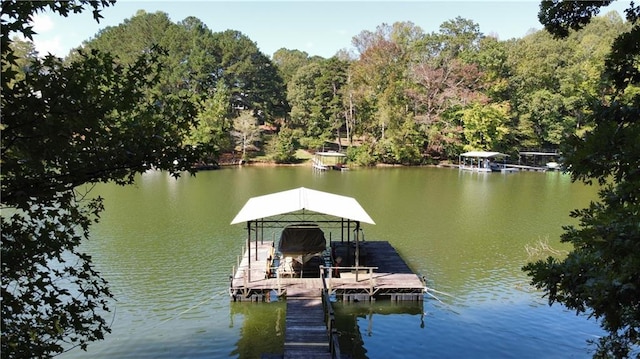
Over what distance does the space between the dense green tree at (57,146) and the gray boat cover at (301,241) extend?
30.5 ft

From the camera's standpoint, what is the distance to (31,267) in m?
4.00

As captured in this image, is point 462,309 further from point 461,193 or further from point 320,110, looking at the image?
point 320,110

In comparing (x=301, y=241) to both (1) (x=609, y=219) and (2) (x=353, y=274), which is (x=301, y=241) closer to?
(2) (x=353, y=274)

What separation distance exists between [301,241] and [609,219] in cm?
1037

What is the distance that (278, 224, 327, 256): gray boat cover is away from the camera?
44.6 feet

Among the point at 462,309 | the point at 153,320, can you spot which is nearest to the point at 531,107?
the point at 462,309

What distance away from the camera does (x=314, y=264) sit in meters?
14.5

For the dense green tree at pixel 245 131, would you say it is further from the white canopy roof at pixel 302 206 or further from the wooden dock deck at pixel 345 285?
the wooden dock deck at pixel 345 285

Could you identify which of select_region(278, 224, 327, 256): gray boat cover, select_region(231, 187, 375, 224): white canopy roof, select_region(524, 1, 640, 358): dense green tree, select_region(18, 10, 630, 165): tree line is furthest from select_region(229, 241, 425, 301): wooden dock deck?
select_region(18, 10, 630, 165): tree line

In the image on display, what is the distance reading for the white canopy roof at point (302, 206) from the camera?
12.7 m

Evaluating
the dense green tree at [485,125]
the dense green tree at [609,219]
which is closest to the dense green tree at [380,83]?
the dense green tree at [485,125]

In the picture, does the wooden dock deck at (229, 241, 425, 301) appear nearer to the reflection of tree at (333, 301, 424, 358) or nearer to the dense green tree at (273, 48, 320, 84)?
the reflection of tree at (333, 301, 424, 358)

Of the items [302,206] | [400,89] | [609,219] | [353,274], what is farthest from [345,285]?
[400,89]

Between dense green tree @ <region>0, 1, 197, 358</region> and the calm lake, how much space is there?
21.7ft
